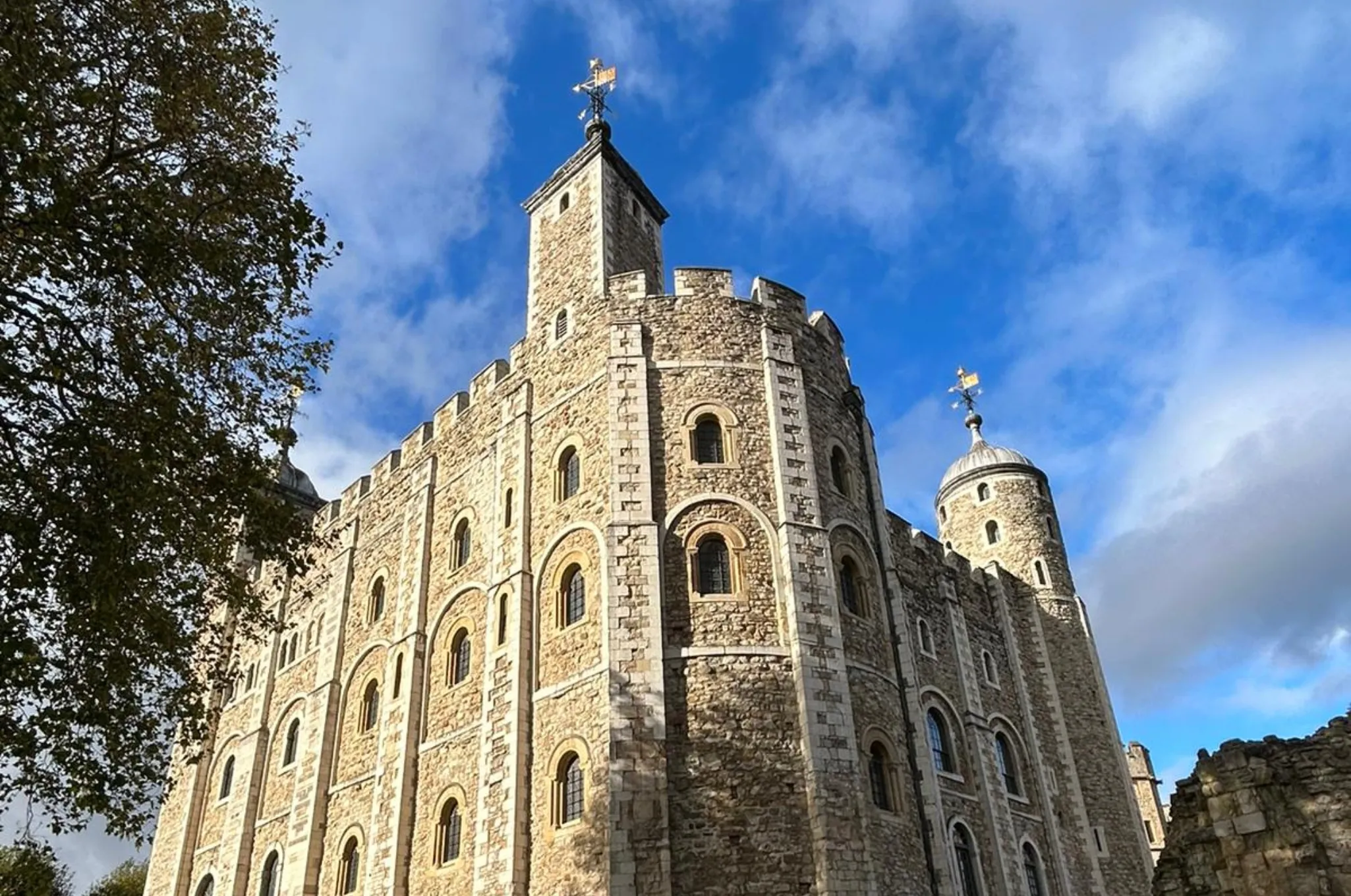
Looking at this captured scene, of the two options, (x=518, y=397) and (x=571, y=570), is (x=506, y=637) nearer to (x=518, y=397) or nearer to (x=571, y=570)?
(x=571, y=570)

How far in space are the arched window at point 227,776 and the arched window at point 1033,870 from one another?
64.0 feet

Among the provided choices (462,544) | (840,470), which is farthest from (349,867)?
(840,470)

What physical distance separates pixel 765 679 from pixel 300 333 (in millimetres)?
8551

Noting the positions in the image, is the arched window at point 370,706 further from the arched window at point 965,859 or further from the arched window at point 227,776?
the arched window at point 965,859

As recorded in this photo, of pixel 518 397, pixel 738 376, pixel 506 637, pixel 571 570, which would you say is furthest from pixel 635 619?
pixel 518 397

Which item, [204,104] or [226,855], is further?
[226,855]

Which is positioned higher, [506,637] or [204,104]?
[204,104]

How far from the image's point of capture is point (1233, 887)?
10.2m

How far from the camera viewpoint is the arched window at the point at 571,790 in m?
15.4

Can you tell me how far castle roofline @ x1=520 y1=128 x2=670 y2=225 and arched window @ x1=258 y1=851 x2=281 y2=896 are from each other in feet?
53.0

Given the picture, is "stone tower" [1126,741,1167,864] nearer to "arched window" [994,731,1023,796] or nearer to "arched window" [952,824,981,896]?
"arched window" [994,731,1023,796]

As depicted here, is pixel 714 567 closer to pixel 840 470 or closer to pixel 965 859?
pixel 840 470

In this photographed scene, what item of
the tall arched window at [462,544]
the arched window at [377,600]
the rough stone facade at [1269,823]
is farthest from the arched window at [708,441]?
the arched window at [377,600]

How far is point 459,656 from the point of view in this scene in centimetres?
1983
